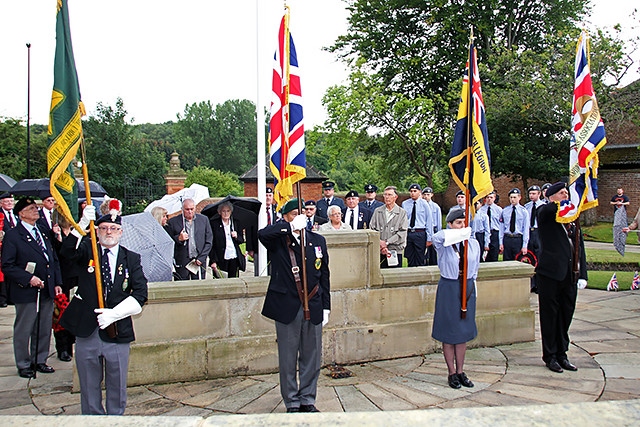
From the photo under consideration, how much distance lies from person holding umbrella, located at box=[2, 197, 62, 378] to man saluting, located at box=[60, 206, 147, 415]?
189 cm

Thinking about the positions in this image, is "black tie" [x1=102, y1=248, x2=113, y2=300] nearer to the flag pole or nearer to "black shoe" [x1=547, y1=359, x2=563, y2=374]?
the flag pole

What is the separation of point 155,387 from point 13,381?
1.55 metres

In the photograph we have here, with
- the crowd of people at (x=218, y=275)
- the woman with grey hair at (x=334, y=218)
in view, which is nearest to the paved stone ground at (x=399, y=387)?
the crowd of people at (x=218, y=275)

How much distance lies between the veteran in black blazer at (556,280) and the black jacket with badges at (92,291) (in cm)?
419

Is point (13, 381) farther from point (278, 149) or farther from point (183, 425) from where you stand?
point (183, 425)

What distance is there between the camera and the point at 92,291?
4023 millimetres

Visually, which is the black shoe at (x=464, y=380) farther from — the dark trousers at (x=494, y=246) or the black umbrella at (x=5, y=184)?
the black umbrella at (x=5, y=184)

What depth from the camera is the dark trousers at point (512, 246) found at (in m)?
10.3

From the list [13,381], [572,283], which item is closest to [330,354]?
[572,283]

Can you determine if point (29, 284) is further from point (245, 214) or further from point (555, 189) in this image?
point (555, 189)

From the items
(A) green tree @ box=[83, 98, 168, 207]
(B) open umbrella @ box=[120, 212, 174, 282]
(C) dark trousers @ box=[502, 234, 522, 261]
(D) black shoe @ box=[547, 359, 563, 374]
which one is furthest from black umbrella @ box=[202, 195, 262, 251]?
Result: (A) green tree @ box=[83, 98, 168, 207]

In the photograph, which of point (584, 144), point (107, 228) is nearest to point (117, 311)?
point (107, 228)

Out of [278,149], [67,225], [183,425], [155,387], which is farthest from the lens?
[67,225]

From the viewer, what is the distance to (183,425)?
1488mm
